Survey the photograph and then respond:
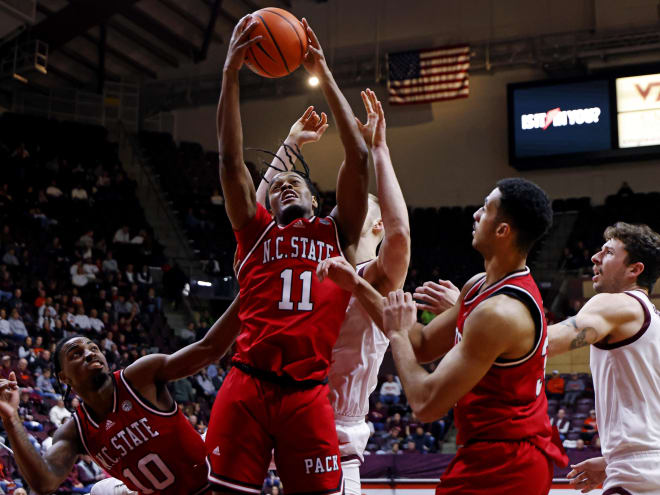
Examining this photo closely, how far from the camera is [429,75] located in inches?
774

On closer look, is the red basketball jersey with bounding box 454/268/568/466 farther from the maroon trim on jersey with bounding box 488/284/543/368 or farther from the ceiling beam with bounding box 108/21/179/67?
the ceiling beam with bounding box 108/21/179/67

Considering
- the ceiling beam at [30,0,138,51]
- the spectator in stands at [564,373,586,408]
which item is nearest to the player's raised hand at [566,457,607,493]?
the spectator in stands at [564,373,586,408]

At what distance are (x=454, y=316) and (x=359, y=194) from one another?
0.72m

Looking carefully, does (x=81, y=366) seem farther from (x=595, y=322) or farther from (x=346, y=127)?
(x=595, y=322)

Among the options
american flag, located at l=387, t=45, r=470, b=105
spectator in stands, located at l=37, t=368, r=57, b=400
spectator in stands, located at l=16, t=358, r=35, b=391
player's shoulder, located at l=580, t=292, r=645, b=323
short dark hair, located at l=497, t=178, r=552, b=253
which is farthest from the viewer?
american flag, located at l=387, t=45, r=470, b=105

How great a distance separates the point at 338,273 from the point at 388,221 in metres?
0.71

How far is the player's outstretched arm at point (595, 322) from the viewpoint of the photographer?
134 inches

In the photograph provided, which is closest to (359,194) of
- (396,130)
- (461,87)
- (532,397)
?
(532,397)

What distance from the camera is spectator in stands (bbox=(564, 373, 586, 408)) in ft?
45.6

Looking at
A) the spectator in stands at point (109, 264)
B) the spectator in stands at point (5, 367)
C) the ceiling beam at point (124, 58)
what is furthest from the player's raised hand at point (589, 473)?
the ceiling beam at point (124, 58)

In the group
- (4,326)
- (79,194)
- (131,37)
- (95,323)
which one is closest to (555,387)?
(95,323)

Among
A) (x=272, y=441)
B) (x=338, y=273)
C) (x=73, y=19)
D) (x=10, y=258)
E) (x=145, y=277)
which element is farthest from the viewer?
(x=73, y=19)

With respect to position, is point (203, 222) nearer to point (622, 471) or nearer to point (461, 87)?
point (461, 87)

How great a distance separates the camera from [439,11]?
2081cm
